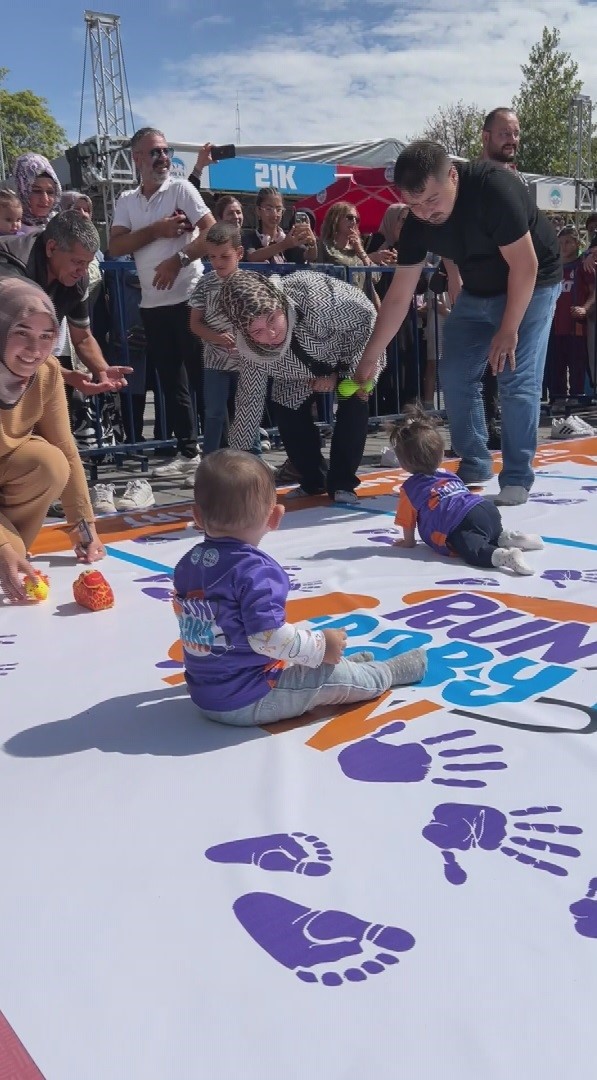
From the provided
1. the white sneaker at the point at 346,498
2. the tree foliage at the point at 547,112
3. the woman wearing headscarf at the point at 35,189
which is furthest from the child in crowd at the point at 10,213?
the tree foliage at the point at 547,112

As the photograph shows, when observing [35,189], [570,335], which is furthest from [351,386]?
[570,335]

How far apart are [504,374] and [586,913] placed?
3196mm

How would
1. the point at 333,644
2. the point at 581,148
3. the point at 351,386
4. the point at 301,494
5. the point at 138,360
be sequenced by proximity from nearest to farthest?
the point at 333,644 → the point at 351,386 → the point at 301,494 → the point at 138,360 → the point at 581,148

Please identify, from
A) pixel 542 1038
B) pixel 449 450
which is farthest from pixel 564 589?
pixel 449 450

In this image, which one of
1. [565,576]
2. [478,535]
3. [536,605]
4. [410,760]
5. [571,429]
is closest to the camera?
[410,760]

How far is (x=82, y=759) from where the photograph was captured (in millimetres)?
1979

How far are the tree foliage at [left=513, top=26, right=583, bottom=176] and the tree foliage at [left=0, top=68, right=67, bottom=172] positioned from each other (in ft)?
71.7

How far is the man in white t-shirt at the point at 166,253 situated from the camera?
5.25 meters

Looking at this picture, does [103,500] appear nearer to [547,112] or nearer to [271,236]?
[271,236]

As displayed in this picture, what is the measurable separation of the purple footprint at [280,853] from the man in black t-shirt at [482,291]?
292 cm

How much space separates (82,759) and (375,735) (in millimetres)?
618

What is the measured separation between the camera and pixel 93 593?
10.0 feet

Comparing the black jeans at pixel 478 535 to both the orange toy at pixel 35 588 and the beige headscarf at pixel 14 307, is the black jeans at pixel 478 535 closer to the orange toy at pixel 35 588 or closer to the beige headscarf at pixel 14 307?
the orange toy at pixel 35 588

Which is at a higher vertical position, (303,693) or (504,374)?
(504,374)
